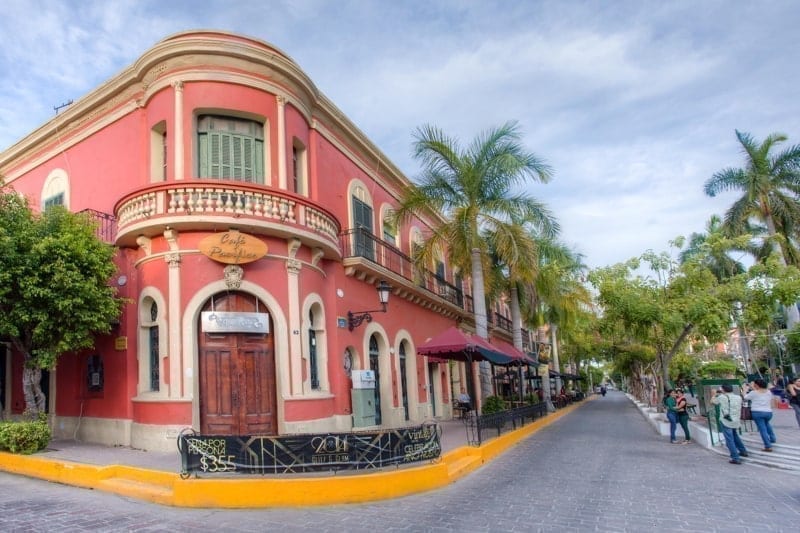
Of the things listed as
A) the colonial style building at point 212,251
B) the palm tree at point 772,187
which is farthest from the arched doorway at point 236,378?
the palm tree at point 772,187

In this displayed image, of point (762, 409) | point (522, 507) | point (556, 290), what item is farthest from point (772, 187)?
point (522, 507)

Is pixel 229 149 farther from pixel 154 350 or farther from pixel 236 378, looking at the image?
pixel 236 378

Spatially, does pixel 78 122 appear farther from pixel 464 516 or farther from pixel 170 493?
pixel 464 516

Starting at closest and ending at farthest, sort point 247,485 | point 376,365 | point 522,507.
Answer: point 522,507 < point 247,485 < point 376,365

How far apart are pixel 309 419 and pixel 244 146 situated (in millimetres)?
6393

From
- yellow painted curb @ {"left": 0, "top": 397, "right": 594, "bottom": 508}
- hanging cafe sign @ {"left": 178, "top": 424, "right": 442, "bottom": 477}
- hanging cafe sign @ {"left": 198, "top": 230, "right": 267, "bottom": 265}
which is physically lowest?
yellow painted curb @ {"left": 0, "top": 397, "right": 594, "bottom": 508}

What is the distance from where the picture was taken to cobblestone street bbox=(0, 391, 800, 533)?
633 cm

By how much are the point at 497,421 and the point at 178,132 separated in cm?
988

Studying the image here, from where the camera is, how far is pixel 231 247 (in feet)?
37.5

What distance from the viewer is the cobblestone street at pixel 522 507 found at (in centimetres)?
633

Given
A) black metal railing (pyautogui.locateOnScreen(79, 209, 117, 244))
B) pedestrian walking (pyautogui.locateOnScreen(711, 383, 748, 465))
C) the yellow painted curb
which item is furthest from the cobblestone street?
black metal railing (pyautogui.locateOnScreen(79, 209, 117, 244))

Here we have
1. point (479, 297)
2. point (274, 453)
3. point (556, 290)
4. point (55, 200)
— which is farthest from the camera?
point (556, 290)

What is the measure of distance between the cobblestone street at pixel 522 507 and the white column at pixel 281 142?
7353mm

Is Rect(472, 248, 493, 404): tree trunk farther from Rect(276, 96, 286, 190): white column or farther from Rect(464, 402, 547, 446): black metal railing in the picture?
Rect(276, 96, 286, 190): white column
